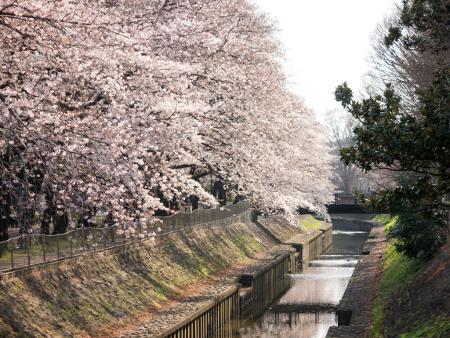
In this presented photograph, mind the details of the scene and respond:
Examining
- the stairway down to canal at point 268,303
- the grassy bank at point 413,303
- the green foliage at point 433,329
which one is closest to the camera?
the green foliage at point 433,329

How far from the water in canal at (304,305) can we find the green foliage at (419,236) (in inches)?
175

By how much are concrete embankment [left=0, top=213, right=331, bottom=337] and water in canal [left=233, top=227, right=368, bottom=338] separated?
2076 millimetres

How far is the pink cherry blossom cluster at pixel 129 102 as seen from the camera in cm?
1173

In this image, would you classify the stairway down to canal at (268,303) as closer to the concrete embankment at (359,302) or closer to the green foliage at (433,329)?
the concrete embankment at (359,302)

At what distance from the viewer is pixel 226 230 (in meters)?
35.6

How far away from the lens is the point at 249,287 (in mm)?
26453

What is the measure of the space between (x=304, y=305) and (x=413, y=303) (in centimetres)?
1050

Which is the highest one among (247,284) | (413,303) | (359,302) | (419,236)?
(419,236)

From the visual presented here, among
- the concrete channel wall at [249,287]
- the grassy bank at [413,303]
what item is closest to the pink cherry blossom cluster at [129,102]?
the concrete channel wall at [249,287]

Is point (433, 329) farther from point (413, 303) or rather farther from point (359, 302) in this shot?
point (359, 302)

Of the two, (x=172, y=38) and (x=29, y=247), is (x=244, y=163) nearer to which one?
(x=172, y=38)

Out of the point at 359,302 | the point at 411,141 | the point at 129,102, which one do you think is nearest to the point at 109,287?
the point at 129,102

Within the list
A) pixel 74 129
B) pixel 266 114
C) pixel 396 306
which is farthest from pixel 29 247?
pixel 266 114

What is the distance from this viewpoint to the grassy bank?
13.9m
